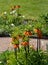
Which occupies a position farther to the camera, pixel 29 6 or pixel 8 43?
pixel 29 6

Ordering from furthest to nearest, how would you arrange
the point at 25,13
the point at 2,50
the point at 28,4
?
the point at 28,4, the point at 25,13, the point at 2,50

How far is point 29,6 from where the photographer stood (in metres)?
14.8

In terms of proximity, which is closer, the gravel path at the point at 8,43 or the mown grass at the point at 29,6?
the gravel path at the point at 8,43

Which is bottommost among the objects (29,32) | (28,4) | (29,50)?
(28,4)

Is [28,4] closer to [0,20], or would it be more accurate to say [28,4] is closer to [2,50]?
[0,20]

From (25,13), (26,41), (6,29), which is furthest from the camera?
(25,13)

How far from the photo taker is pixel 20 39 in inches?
344

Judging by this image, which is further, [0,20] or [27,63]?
[0,20]

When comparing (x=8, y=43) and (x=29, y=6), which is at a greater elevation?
(x=8, y=43)

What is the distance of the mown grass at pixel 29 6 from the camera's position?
13984mm

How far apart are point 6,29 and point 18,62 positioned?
111 inches

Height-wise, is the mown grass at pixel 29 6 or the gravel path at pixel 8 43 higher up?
the gravel path at pixel 8 43

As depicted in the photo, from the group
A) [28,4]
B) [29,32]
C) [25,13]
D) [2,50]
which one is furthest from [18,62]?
[28,4]

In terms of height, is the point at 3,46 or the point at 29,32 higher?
the point at 29,32
